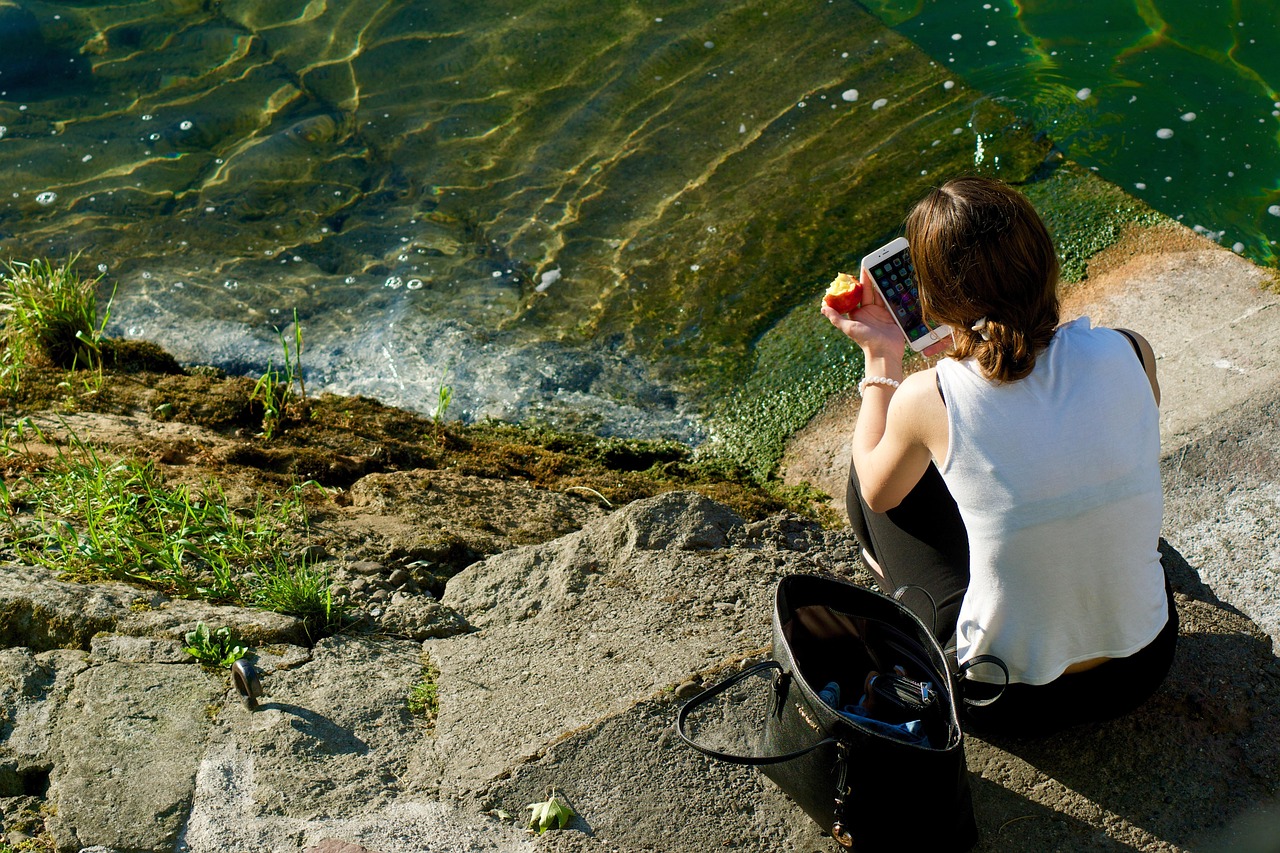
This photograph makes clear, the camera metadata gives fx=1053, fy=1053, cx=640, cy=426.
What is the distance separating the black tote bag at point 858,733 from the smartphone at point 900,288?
83 cm

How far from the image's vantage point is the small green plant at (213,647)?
2830mm

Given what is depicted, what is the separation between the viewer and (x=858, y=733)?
2055 mm

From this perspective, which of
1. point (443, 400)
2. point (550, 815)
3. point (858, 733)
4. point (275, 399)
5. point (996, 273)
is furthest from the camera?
point (443, 400)

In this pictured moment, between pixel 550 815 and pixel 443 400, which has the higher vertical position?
pixel 550 815

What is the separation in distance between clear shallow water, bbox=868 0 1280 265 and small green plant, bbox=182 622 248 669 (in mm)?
4892

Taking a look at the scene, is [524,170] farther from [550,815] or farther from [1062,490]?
[1062,490]

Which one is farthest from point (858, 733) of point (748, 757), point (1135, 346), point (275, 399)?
point (275, 399)

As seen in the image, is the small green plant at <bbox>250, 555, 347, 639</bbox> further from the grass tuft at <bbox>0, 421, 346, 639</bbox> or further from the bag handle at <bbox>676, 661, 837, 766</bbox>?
the bag handle at <bbox>676, 661, 837, 766</bbox>

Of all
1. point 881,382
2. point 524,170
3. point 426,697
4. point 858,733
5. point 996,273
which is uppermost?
point 996,273

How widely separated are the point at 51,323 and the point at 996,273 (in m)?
4.34

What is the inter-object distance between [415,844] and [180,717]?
0.75m

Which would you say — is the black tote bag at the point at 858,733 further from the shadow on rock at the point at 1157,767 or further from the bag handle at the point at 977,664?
the shadow on rock at the point at 1157,767

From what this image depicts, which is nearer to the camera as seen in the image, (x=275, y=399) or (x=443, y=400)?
(x=275, y=399)

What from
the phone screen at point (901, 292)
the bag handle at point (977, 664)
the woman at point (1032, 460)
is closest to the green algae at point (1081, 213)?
the phone screen at point (901, 292)
